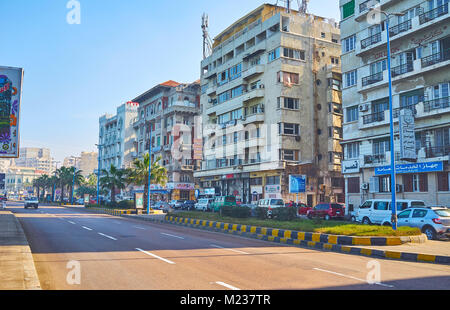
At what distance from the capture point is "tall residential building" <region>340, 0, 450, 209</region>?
28.6m

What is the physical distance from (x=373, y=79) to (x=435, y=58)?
566 cm

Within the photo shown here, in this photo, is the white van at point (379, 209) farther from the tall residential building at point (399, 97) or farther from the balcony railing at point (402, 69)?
the balcony railing at point (402, 69)

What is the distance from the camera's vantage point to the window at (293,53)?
47.9 metres

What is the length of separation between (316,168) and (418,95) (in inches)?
768

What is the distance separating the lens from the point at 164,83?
260 ft

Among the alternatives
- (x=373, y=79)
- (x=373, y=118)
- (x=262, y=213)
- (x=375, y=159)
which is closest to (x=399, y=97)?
(x=373, y=118)

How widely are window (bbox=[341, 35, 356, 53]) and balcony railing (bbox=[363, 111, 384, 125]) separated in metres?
7.48

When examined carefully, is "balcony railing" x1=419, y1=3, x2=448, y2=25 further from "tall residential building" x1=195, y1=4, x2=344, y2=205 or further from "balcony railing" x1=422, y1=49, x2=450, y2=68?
"tall residential building" x1=195, y1=4, x2=344, y2=205

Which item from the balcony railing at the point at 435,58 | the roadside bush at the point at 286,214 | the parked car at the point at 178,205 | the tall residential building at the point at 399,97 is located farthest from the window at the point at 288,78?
the roadside bush at the point at 286,214

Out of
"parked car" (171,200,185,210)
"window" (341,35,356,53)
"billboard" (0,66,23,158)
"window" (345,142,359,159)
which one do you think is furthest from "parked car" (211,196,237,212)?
"billboard" (0,66,23,158)

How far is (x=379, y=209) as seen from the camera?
23484mm

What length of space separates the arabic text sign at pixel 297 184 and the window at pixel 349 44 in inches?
600
